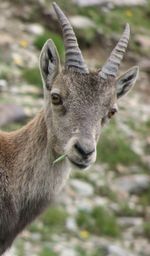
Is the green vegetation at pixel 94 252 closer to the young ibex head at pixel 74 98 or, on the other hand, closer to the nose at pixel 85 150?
the young ibex head at pixel 74 98

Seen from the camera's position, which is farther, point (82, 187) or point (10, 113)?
point (10, 113)

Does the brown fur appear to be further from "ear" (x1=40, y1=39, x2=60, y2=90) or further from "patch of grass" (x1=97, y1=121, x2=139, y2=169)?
"patch of grass" (x1=97, y1=121, x2=139, y2=169)

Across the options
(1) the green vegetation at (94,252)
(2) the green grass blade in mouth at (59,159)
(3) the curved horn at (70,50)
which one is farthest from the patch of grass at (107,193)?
(3) the curved horn at (70,50)

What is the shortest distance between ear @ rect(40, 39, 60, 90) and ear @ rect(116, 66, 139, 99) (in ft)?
2.66

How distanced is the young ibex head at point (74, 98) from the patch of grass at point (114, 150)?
24.6 ft

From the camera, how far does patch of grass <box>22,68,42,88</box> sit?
1919cm

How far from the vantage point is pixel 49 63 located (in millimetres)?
10492

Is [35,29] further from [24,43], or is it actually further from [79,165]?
[79,165]

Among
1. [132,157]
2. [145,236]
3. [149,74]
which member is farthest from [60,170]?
[149,74]

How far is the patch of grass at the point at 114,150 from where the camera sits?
18031 mm

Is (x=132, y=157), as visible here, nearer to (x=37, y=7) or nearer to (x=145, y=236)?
(x=145, y=236)

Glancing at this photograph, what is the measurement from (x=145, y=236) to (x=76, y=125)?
22.1 ft

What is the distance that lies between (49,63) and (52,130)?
0.83m

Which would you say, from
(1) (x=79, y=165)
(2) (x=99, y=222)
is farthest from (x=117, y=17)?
(1) (x=79, y=165)
